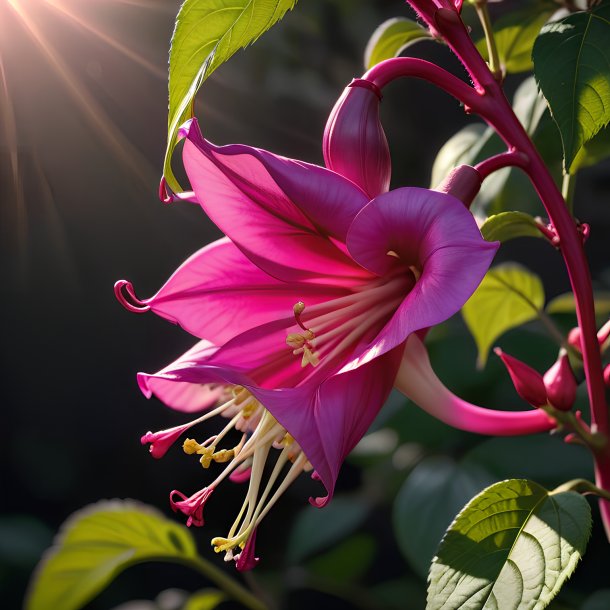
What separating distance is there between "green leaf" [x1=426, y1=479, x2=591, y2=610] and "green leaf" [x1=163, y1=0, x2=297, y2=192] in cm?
27

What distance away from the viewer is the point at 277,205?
0.51m

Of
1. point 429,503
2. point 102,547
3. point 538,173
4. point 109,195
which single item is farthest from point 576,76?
point 109,195

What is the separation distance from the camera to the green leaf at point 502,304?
82 cm

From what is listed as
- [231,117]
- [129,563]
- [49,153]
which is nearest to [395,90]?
[231,117]

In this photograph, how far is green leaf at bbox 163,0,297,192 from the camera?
47cm

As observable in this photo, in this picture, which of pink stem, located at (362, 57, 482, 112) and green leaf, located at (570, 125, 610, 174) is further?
green leaf, located at (570, 125, 610, 174)

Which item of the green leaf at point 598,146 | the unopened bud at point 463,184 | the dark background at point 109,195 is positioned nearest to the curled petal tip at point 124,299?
the unopened bud at point 463,184

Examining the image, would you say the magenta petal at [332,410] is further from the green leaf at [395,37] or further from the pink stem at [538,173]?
the green leaf at [395,37]

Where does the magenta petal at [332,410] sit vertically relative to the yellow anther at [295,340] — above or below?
below

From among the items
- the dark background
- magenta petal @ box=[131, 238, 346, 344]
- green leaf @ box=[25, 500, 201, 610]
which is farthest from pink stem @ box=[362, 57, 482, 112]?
the dark background

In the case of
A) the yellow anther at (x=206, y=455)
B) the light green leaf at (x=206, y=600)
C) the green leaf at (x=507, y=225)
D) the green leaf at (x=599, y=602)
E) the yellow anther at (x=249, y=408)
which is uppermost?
the green leaf at (x=507, y=225)

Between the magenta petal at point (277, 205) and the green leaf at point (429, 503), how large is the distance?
0.45m

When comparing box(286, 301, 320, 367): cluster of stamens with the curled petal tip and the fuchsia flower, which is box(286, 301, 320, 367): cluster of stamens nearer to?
the fuchsia flower

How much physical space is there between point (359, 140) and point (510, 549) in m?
0.25
